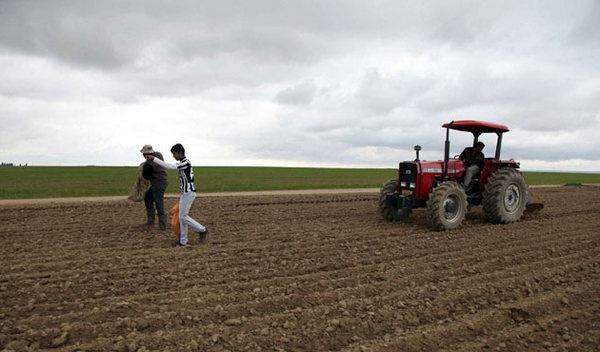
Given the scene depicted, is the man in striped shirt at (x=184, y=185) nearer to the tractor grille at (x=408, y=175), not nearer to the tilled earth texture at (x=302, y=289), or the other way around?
the tilled earth texture at (x=302, y=289)

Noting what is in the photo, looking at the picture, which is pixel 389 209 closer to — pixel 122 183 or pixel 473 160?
pixel 473 160

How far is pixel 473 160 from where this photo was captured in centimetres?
971

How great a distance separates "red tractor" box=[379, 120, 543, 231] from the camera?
8562 millimetres

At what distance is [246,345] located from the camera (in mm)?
3604

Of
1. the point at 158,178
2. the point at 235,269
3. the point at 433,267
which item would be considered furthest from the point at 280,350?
the point at 158,178

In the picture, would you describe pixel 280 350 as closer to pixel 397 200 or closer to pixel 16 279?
pixel 16 279

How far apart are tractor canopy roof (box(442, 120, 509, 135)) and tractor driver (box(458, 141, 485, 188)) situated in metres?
0.30

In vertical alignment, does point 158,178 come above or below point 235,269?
above

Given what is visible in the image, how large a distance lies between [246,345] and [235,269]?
218cm

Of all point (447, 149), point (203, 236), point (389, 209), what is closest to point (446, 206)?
point (447, 149)

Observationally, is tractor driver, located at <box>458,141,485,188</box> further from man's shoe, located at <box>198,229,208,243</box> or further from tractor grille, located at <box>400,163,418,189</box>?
man's shoe, located at <box>198,229,208,243</box>

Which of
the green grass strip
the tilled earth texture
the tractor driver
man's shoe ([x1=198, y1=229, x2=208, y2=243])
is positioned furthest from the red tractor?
the green grass strip

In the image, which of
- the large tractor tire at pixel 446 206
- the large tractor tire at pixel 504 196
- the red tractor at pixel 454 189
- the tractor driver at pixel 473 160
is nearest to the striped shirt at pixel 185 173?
the red tractor at pixel 454 189

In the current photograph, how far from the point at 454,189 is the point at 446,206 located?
1.29 feet
